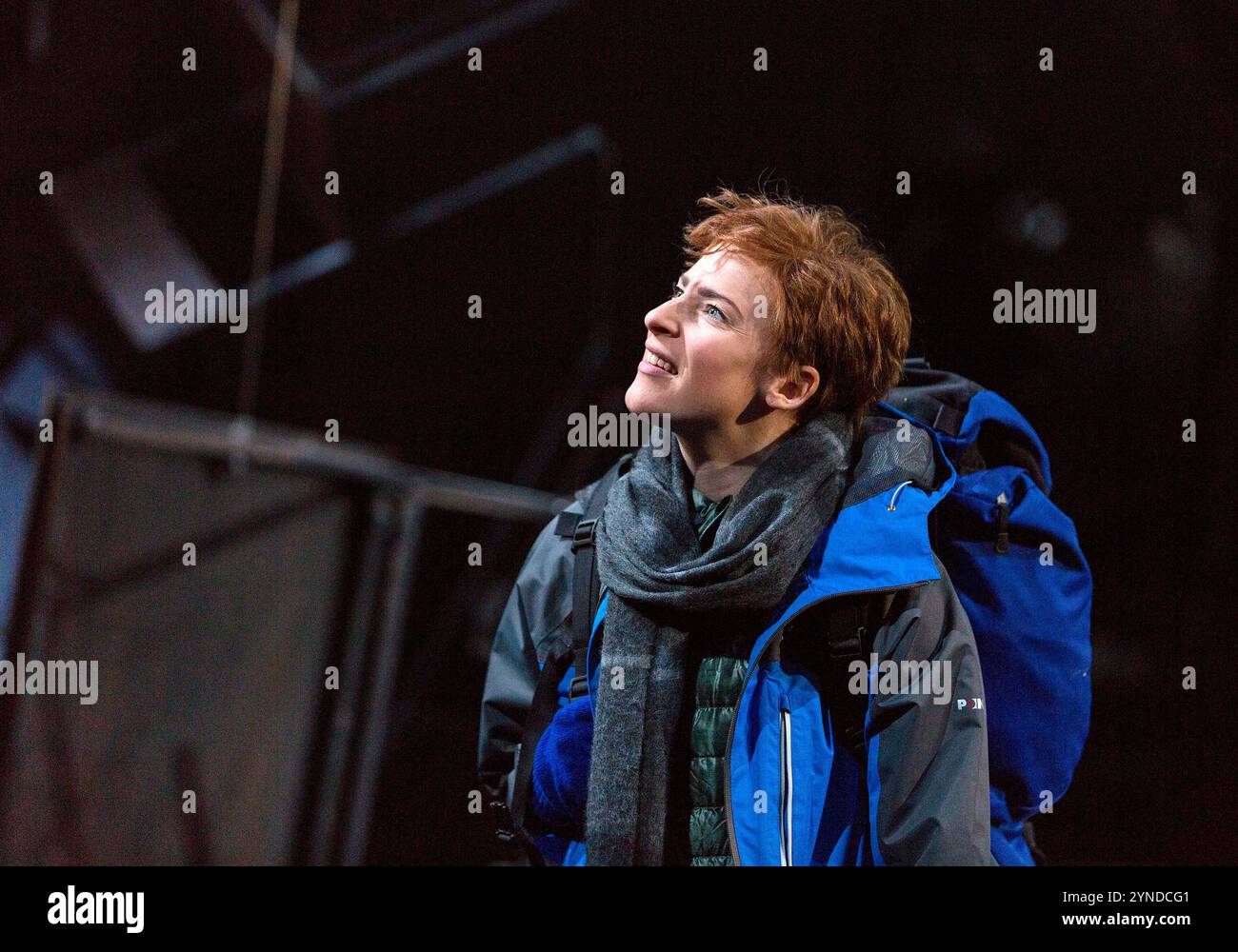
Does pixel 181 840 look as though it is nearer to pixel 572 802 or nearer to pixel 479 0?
pixel 572 802

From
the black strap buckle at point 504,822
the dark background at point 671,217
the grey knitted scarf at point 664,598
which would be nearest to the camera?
the grey knitted scarf at point 664,598

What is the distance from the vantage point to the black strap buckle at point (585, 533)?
65.9 inches

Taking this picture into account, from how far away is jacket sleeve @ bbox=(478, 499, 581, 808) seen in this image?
178 centimetres

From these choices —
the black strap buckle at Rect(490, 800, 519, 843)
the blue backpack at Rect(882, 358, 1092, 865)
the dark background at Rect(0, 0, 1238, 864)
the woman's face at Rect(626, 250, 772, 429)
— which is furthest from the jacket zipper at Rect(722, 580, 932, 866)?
the dark background at Rect(0, 0, 1238, 864)

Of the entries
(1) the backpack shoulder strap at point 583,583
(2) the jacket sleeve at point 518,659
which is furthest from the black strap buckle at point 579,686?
(2) the jacket sleeve at point 518,659

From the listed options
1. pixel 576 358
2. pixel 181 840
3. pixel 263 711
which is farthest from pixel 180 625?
pixel 576 358

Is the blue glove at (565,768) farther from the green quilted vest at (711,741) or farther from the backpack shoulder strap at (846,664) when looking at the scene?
the backpack shoulder strap at (846,664)

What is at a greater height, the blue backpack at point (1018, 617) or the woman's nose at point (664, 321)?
the woman's nose at point (664, 321)

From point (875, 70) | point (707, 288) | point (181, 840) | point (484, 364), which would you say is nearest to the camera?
point (707, 288)

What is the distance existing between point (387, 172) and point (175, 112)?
0.51m

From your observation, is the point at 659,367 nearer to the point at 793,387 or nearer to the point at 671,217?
the point at 793,387

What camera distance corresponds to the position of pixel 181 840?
2.75 metres

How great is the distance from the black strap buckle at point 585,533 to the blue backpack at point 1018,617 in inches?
19.3

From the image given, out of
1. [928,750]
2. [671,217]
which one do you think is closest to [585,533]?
[928,750]
